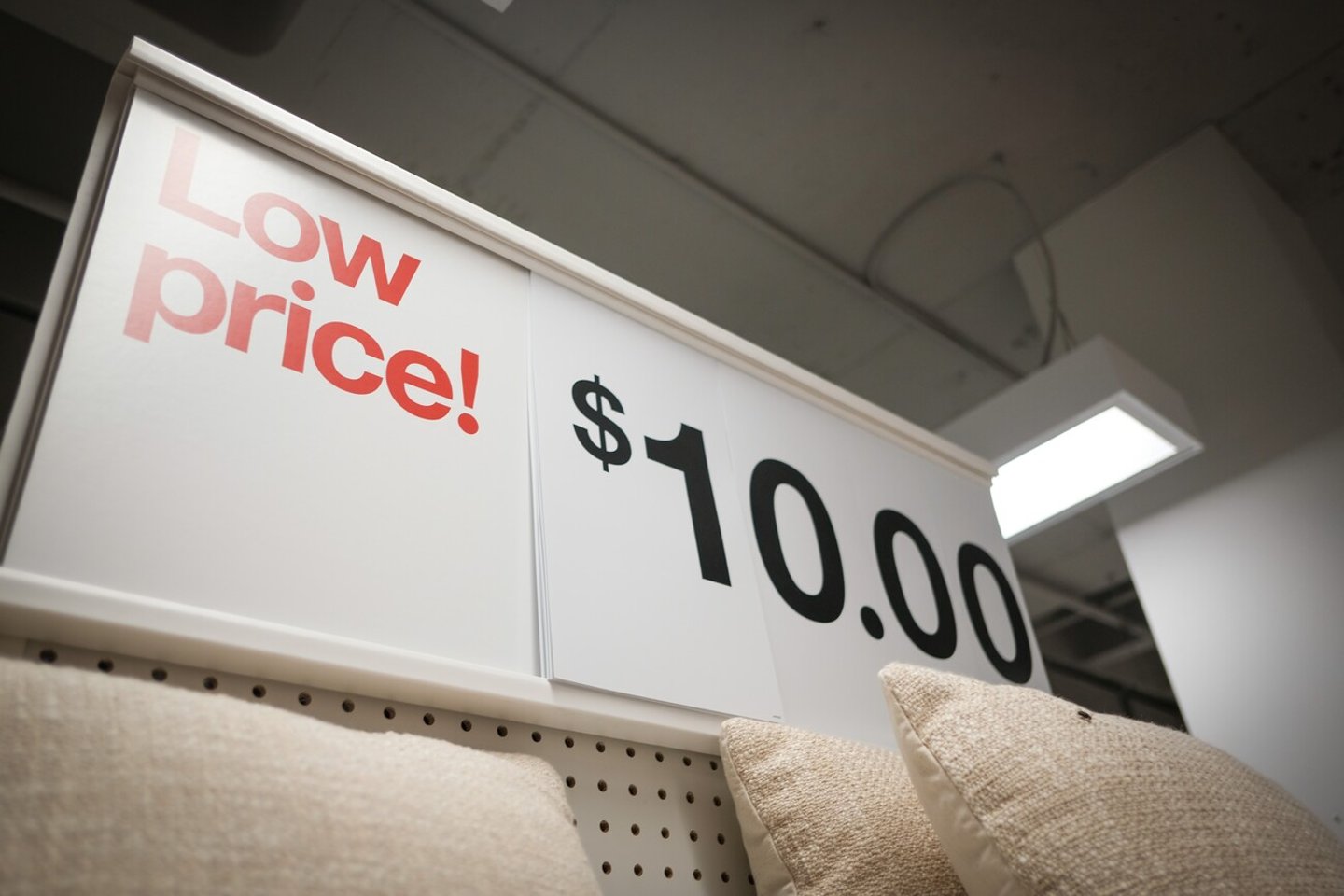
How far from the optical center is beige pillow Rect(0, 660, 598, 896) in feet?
1.61

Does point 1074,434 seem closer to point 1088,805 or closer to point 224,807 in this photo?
point 1088,805

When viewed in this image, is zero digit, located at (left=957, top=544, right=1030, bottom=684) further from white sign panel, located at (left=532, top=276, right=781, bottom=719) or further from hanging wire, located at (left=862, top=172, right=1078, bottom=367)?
hanging wire, located at (left=862, top=172, right=1078, bottom=367)

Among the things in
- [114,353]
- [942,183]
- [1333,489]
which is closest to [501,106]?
[942,183]

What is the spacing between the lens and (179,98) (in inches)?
38.0

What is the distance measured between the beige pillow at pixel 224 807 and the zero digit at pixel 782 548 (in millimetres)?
622

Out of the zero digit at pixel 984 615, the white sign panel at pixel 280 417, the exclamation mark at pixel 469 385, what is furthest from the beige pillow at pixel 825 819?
the zero digit at pixel 984 615

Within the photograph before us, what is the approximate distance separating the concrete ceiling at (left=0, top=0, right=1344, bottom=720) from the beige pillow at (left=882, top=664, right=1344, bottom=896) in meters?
1.70

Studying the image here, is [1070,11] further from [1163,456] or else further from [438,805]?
[438,805]

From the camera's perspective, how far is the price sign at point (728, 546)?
1036 mm

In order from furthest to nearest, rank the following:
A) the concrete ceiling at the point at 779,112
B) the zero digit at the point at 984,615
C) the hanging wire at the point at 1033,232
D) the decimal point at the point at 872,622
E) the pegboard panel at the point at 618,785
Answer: the hanging wire at the point at 1033,232, the concrete ceiling at the point at 779,112, the zero digit at the point at 984,615, the decimal point at the point at 872,622, the pegboard panel at the point at 618,785

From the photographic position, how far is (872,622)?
1.35 metres

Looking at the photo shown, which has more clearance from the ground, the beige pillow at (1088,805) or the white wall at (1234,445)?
the white wall at (1234,445)

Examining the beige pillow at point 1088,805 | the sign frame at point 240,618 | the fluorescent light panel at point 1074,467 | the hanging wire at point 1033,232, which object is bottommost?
the beige pillow at point 1088,805

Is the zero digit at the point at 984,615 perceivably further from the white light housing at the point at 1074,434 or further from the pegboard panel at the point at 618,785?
the pegboard panel at the point at 618,785
